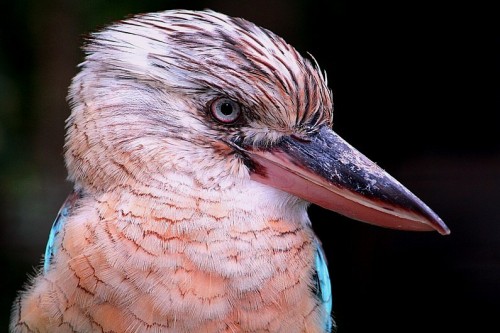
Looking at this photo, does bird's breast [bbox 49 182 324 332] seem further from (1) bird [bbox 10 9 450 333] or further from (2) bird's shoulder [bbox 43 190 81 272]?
(2) bird's shoulder [bbox 43 190 81 272]

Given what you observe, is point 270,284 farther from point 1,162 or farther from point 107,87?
point 1,162

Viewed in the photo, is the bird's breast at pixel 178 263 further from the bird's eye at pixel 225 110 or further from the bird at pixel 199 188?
the bird's eye at pixel 225 110

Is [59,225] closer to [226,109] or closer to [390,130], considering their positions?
[226,109]

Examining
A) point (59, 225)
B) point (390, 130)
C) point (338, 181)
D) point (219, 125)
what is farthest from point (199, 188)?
point (390, 130)

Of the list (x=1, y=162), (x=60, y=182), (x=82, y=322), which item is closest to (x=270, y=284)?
(x=82, y=322)

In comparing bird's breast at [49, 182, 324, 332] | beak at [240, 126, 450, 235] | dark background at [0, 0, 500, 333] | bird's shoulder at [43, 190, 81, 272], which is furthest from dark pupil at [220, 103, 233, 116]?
dark background at [0, 0, 500, 333]

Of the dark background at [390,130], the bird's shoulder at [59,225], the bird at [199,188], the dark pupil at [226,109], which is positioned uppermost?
the dark pupil at [226,109]

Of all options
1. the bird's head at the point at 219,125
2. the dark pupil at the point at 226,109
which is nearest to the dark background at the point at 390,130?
the bird's head at the point at 219,125
